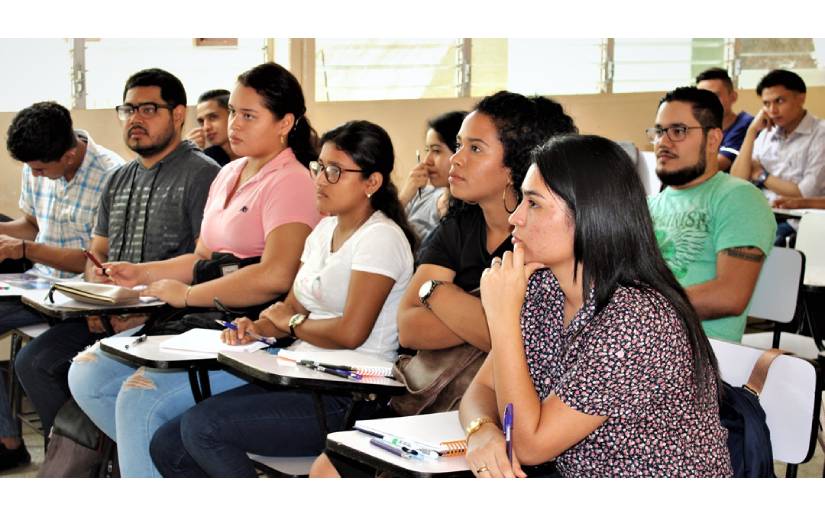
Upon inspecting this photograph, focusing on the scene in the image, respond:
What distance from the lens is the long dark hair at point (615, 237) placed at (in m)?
Result: 1.74

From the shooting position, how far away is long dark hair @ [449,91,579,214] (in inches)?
95.2

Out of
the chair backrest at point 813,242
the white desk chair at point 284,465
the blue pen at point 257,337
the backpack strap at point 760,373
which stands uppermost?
the chair backrest at point 813,242

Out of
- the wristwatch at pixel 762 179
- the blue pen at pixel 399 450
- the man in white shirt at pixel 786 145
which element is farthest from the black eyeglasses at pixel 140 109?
the wristwatch at pixel 762 179

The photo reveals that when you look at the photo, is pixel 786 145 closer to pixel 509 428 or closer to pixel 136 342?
pixel 136 342

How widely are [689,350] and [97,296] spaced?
2121mm

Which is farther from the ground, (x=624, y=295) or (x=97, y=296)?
(x=624, y=295)

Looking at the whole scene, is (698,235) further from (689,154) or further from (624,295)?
(624,295)

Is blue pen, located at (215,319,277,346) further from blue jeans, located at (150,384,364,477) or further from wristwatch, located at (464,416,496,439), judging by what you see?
wristwatch, located at (464,416,496,439)

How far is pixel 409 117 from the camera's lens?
682cm

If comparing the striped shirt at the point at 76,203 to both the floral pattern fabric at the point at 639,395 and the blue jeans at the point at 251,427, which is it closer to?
the blue jeans at the point at 251,427

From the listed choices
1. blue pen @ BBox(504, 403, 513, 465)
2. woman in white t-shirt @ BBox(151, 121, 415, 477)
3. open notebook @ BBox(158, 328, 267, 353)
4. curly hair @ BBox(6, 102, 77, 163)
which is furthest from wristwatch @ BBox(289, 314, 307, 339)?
curly hair @ BBox(6, 102, 77, 163)

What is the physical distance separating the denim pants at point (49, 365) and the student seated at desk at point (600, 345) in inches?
88.4

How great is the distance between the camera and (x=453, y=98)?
6980 mm
